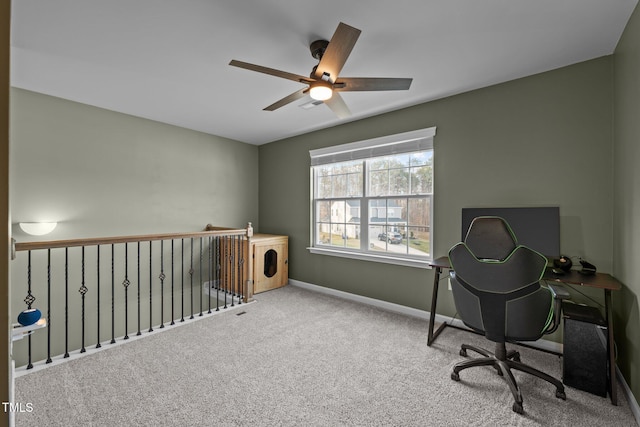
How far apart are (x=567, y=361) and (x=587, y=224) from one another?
45.6 inches

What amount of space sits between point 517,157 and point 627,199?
0.92 metres

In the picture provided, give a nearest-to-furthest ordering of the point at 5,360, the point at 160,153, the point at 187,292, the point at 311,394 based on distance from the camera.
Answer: the point at 5,360 < the point at 311,394 < the point at 160,153 < the point at 187,292

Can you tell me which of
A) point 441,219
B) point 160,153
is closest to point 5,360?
point 441,219

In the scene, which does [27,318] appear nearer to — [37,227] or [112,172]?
[37,227]

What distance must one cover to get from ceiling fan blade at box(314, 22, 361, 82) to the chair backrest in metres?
1.45

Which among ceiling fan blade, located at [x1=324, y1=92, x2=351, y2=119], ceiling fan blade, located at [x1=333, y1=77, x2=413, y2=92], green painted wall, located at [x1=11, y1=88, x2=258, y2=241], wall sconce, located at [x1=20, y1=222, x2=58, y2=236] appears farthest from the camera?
green painted wall, located at [x1=11, y1=88, x2=258, y2=241]

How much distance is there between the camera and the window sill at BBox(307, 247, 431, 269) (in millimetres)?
3414

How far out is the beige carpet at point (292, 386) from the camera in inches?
69.7

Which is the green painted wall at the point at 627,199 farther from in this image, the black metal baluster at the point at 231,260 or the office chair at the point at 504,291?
the black metal baluster at the point at 231,260

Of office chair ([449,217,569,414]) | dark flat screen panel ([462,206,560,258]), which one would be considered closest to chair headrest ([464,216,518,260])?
office chair ([449,217,569,414])

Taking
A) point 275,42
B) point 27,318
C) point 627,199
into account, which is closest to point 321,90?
point 275,42

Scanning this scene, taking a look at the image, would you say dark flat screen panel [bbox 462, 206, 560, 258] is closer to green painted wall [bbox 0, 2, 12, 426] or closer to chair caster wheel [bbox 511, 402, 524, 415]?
→ chair caster wheel [bbox 511, 402, 524, 415]

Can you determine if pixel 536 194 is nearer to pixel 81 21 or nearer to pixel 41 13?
pixel 81 21

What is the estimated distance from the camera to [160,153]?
4.13 meters
